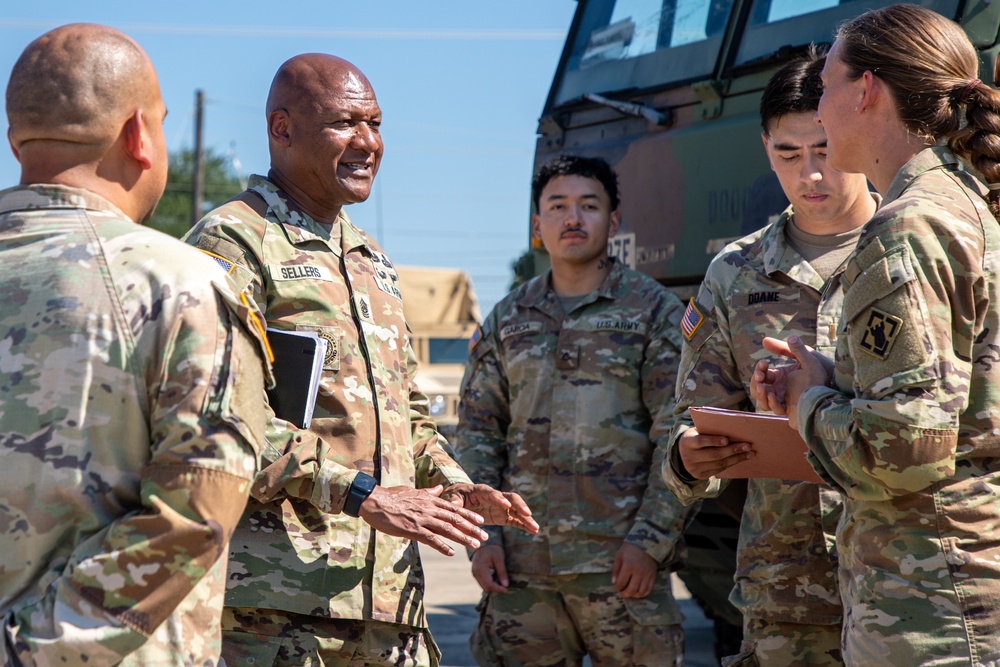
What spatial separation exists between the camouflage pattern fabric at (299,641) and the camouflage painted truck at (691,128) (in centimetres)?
166

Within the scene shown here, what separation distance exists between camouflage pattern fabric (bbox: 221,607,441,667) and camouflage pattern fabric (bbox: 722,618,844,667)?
0.99 metres

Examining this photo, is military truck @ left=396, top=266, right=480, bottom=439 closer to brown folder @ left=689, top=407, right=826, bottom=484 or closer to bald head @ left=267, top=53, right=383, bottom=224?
bald head @ left=267, top=53, right=383, bottom=224

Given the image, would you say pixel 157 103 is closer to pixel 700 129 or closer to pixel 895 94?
pixel 895 94

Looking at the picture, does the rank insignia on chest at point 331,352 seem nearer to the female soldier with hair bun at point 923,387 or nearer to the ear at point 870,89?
the female soldier with hair bun at point 923,387

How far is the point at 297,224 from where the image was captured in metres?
2.77

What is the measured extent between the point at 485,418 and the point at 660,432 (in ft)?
2.12

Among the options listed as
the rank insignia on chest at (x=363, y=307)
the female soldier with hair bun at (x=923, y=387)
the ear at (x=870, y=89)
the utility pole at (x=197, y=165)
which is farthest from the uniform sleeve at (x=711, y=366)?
the utility pole at (x=197, y=165)

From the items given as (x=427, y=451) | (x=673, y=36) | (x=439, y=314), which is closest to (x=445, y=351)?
(x=439, y=314)

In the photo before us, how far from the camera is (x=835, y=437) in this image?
2.04m

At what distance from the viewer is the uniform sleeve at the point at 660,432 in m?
3.58

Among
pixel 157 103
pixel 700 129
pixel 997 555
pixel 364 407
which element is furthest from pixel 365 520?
pixel 700 129

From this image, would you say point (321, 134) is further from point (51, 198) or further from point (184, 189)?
point (184, 189)

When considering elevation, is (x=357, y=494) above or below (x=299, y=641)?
above

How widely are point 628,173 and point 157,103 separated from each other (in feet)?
9.57
